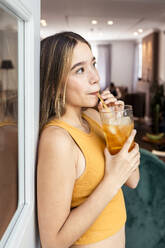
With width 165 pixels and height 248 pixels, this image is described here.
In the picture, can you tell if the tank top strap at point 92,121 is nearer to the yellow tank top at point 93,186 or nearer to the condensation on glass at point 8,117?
the yellow tank top at point 93,186

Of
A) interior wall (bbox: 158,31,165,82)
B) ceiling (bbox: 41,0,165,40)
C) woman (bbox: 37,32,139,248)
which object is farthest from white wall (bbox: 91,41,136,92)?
woman (bbox: 37,32,139,248)

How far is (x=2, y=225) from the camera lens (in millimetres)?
506

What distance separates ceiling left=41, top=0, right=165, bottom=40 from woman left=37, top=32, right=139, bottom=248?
4.63m

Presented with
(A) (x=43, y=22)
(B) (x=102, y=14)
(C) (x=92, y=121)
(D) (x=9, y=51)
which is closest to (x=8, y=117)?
(D) (x=9, y=51)

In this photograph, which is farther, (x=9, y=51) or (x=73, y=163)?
(x=73, y=163)

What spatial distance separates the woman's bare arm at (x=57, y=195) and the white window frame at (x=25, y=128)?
1.3 inches

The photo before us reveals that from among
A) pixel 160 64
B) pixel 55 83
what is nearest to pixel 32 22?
pixel 55 83

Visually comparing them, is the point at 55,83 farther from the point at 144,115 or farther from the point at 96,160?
the point at 144,115

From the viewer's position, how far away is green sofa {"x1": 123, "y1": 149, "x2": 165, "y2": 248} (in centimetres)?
120

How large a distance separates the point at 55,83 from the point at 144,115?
8.65 metres

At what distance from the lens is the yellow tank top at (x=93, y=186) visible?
85cm

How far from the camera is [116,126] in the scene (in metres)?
0.89

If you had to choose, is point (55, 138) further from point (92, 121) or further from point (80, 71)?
point (92, 121)

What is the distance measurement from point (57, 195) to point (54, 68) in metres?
0.37
